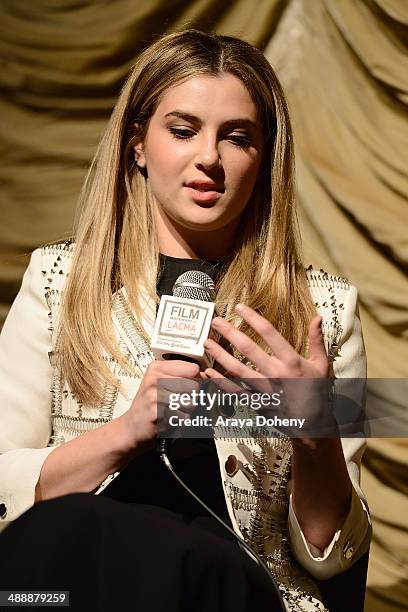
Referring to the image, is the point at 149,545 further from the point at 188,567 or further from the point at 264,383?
the point at 264,383

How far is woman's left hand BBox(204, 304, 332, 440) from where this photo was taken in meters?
1.17

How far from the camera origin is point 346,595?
1.47 meters

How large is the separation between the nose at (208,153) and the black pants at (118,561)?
524 mm

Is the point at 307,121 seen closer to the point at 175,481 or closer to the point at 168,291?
the point at 168,291

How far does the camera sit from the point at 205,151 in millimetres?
1521

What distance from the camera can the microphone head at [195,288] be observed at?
1309 millimetres

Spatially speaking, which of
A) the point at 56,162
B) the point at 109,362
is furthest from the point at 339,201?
the point at 109,362

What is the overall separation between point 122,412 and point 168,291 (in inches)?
8.0

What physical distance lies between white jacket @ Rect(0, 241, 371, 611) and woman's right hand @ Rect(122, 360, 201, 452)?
0.41ft

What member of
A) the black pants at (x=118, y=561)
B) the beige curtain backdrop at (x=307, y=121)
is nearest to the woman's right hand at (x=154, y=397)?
the black pants at (x=118, y=561)

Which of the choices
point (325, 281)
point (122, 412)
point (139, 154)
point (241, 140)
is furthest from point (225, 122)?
point (122, 412)

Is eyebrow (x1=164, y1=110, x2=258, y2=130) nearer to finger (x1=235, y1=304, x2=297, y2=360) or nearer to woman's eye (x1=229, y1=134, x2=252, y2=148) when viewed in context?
woman's eye (x1=229, y1=134, x2=252, y2=148)

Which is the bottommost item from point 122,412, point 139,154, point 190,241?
point 122,412

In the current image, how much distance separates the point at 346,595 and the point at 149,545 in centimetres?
41
